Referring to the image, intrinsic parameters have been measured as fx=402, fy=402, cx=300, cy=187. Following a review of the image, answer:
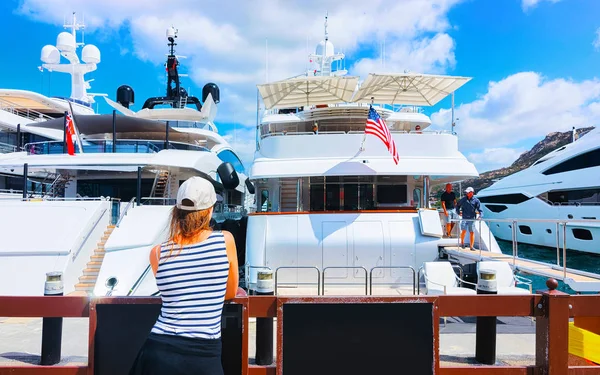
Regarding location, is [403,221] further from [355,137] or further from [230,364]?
[230,364]

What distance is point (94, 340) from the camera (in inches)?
124

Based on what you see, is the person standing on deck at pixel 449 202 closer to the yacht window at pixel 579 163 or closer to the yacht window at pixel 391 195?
the yacht window at pixel 391 195

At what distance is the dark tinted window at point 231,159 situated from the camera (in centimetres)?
2408

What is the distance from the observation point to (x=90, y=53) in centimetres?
3262

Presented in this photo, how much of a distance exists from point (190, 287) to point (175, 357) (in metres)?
0.35

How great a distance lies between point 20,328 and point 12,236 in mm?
5116

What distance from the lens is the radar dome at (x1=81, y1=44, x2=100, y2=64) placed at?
32656 mm

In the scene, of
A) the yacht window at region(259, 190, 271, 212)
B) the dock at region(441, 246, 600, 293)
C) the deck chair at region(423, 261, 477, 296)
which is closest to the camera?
the dock at region(441, 246, 600, 293)

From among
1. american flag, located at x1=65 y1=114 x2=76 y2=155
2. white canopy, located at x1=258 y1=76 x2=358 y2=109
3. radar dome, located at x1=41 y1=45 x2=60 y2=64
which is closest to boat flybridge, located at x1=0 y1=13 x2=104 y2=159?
radar dome, located at x1=41 y1=45 x2=60 y2=64

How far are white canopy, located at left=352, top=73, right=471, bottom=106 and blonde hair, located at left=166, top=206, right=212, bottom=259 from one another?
10830 mm

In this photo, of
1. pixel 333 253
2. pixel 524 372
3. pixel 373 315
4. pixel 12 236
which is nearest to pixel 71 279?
pixel 12 236

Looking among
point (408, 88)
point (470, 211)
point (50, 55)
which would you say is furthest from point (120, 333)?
point (50, 55)

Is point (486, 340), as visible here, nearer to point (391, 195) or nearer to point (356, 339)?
point (356, 339)

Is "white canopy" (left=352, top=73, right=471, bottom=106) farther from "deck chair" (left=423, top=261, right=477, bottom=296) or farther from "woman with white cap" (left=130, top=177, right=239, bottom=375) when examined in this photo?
"woman with white cap" (left=130, top=177, right=239, bottom=375)
